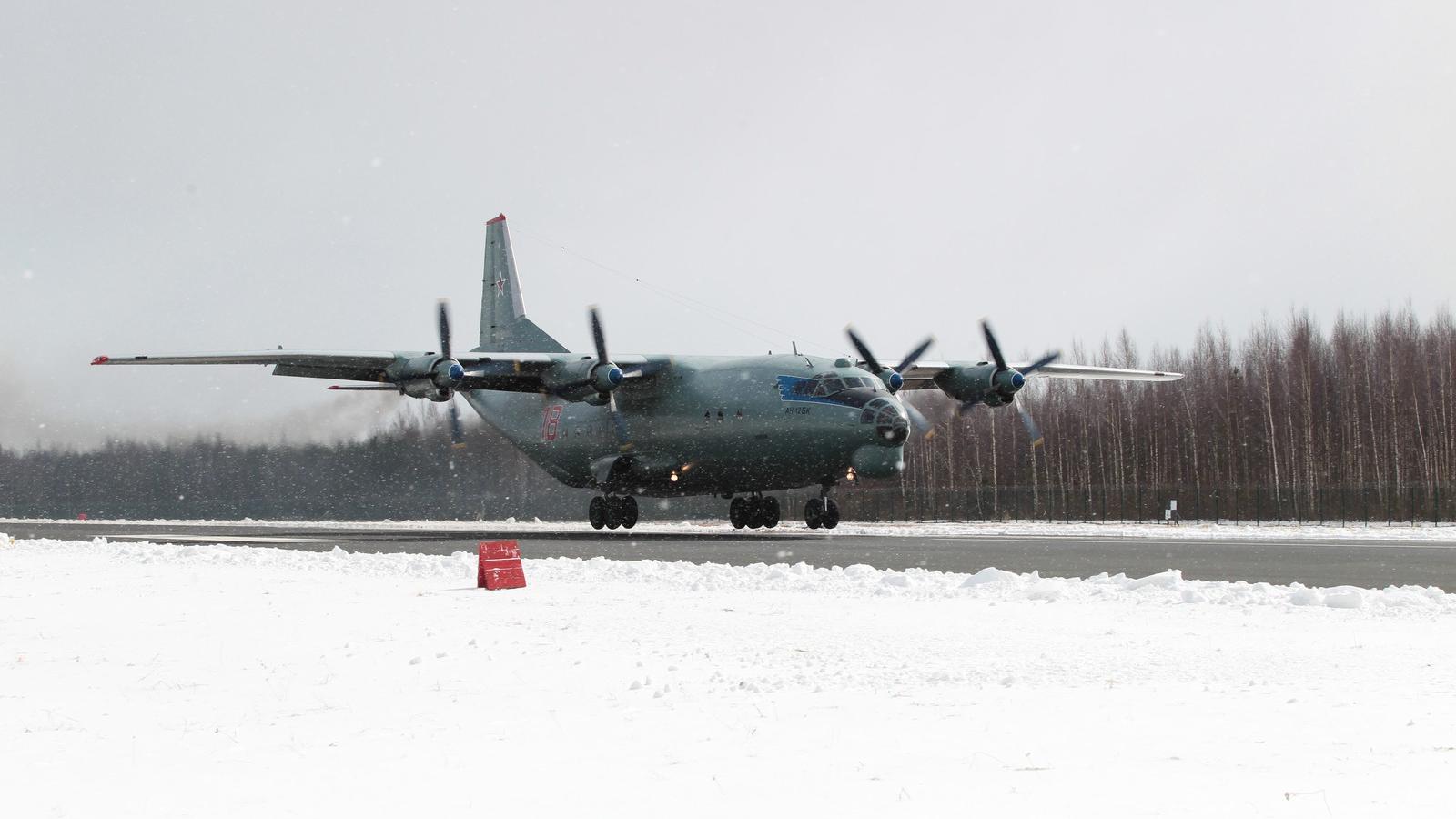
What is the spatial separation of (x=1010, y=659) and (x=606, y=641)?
360cm

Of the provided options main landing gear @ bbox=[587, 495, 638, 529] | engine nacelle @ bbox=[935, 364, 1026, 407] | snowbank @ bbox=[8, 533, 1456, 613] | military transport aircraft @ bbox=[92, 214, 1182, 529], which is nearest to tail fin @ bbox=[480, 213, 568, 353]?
military transport aircraft @ bbox=[92, 214, 1182, 529]

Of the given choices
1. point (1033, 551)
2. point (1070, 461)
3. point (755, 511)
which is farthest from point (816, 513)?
point (1070, 461)

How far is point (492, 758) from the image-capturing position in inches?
235

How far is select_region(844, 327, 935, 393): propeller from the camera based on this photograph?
3162 centimetres

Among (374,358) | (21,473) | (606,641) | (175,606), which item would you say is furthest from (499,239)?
(21,473)

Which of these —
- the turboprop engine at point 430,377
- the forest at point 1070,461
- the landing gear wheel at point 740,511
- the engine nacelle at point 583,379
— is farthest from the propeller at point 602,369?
the forest at point 1070,461

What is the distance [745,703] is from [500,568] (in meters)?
8.83

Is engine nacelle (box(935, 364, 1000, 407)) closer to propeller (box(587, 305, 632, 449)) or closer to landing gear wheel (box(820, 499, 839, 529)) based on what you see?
landing gear wheel (box(820, 499, 839, 529))

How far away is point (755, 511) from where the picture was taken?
114ft

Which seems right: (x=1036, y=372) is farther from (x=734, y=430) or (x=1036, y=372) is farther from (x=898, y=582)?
(x=898, y=582)

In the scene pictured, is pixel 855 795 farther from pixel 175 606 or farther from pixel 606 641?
pixel 175 606

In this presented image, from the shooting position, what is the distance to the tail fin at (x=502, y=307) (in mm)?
40188

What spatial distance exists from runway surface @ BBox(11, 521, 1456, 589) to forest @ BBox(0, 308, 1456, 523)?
975 inches

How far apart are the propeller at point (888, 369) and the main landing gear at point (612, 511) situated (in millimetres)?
8357
